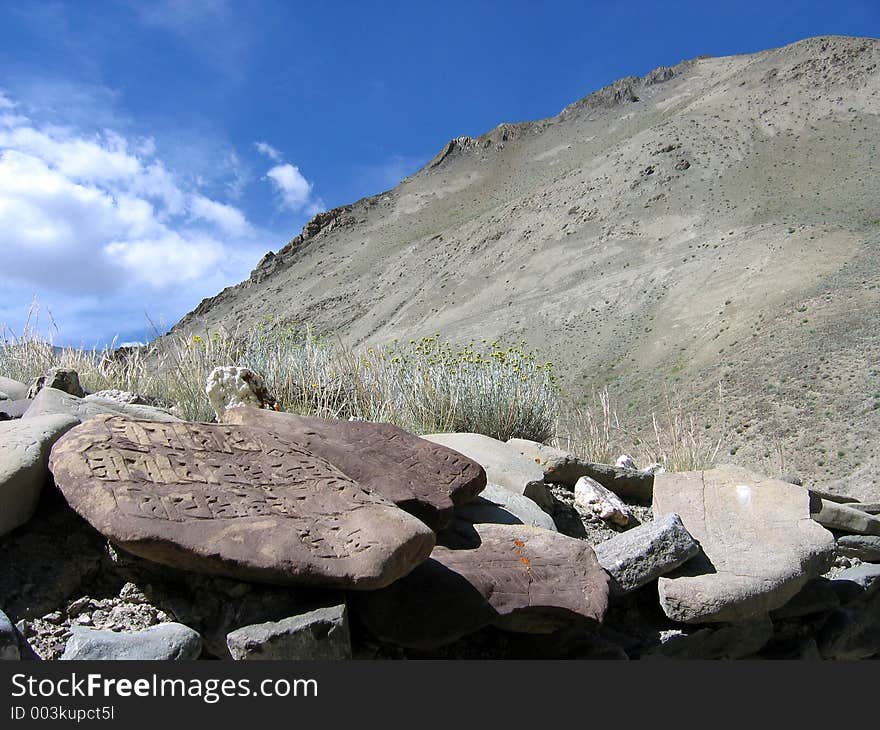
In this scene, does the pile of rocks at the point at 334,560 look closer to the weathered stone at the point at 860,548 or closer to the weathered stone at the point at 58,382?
the weathered stone at the point at 860,548

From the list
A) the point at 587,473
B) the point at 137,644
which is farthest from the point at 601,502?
the point at 137,644

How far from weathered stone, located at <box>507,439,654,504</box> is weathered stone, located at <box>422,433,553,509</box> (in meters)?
0.10

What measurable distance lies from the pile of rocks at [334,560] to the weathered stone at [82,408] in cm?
3

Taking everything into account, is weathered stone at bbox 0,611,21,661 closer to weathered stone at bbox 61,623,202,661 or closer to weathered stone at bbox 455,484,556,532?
weathered stone at bbox 61,623,202,661

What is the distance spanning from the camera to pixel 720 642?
134 inches

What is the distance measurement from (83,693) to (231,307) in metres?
69.5

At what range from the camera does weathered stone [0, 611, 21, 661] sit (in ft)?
6.88

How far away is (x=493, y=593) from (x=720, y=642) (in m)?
1.24

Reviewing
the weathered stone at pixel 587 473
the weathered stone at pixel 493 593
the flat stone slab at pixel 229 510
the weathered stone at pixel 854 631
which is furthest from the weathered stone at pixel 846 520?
the flat stone slab at pixel 229 510

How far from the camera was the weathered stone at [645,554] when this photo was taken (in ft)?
10.7

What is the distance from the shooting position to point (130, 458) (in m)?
2.62

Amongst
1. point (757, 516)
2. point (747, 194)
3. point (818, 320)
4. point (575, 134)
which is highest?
point (575, 134)

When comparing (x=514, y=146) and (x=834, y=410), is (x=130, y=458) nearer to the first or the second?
(x=834, y=410)

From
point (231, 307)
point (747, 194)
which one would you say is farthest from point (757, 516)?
point (231, 307)
